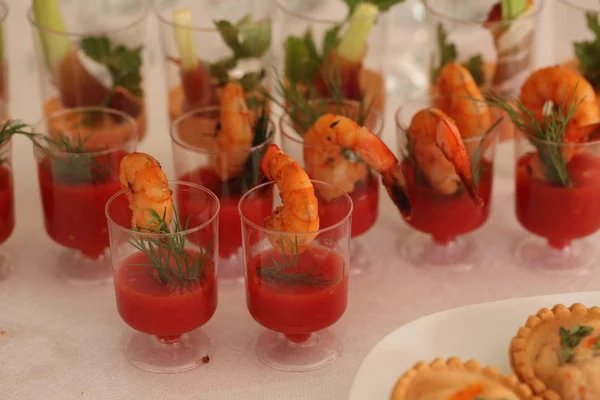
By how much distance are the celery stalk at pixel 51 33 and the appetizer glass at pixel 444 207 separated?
78 cm

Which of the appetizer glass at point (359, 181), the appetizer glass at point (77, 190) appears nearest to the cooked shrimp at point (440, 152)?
the appetizer glass at point (359, 181)

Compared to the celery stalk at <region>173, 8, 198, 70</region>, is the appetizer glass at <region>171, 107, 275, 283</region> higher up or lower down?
lower down

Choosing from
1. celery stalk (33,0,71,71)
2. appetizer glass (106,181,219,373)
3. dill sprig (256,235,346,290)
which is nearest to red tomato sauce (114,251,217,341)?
appetizer glass (106,181,219,373)

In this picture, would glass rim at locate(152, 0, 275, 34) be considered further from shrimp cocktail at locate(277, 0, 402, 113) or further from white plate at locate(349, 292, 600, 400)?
white plate at locate(349, 292, 600, 400)

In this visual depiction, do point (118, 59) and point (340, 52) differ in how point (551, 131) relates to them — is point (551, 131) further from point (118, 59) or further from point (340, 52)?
point (118, 59)

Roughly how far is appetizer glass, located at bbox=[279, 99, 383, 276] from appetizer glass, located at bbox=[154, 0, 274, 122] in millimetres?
295

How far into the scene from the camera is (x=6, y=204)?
73.7 inches

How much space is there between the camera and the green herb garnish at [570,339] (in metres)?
1.45

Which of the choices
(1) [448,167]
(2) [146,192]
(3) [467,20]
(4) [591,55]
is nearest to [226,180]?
(2) [146,192]

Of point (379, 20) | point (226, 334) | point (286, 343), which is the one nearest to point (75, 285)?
point (226, 334)

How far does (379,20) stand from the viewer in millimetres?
2307

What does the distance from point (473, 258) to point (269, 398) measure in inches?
23.4

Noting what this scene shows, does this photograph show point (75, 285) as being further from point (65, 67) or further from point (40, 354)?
point (65, 67)

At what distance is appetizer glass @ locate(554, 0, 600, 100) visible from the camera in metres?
2.24
